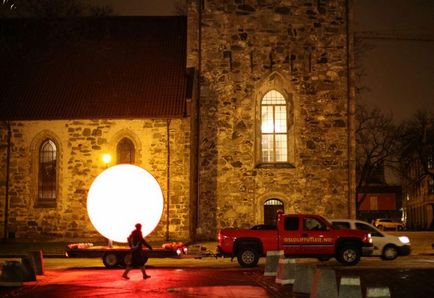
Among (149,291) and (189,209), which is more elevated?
(189,209)

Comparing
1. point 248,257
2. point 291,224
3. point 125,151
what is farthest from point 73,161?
point 291,224

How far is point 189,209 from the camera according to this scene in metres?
32.2

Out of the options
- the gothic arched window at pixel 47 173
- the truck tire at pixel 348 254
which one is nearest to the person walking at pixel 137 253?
the truck tire at pixel 348 254

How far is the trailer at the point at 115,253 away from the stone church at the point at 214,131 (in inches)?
378

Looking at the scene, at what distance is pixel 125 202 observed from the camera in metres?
22.0

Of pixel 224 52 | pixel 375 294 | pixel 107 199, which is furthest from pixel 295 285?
pixel 224 52

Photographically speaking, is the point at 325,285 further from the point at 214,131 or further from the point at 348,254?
the point at 214,131

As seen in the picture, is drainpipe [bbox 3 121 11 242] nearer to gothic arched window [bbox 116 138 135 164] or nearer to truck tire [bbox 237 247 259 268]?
gothic arched window [bbox 116 138 135 164]

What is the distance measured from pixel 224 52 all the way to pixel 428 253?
13.9 metres

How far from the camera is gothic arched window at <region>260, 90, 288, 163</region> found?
111 ft

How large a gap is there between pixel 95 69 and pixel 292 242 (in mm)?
18096

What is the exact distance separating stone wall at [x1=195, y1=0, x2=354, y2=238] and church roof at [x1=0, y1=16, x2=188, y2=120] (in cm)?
247

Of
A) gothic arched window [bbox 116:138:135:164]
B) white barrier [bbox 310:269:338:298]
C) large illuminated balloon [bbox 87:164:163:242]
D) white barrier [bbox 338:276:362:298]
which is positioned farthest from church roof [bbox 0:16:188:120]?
white barrier [bbox 338:276:362:298]

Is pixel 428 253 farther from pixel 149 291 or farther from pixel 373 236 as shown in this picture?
pixel 149 291
